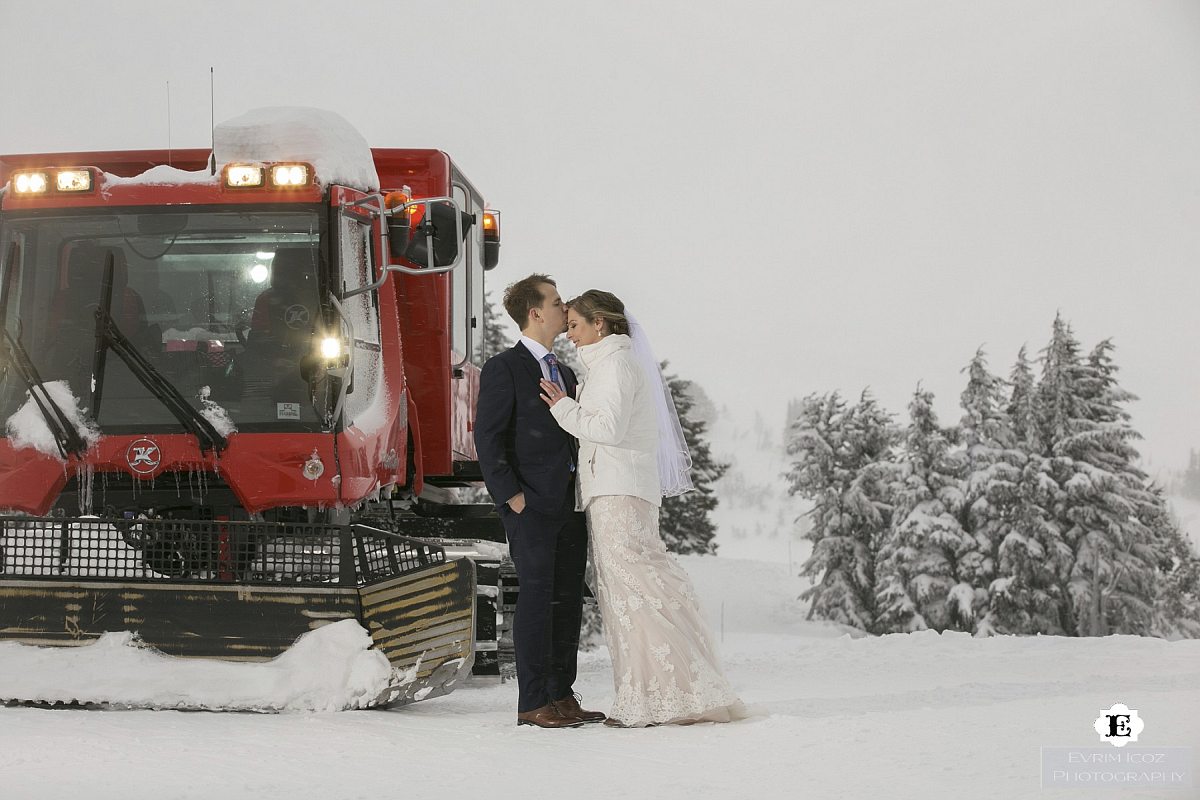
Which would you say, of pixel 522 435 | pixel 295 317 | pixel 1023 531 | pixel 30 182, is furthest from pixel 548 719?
pixel 1023 531

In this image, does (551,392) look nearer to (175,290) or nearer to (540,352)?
(540,352)

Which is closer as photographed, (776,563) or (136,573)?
(136,573)

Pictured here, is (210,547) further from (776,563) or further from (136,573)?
(776,563)

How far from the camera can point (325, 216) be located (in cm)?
801

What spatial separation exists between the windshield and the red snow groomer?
12 millimetres

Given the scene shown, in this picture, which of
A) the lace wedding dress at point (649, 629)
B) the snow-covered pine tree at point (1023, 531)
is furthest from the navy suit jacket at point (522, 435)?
the snow-covered pine tree at point (1023, 531)

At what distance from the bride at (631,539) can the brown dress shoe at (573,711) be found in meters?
0.15

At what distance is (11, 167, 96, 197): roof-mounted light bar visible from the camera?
795cm

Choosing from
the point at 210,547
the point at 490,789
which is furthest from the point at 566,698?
the point at 210,547

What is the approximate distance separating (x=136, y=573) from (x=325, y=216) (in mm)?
2271

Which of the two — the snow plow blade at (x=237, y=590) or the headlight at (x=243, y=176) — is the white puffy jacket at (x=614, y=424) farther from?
the headlight at (x=243, y=176)

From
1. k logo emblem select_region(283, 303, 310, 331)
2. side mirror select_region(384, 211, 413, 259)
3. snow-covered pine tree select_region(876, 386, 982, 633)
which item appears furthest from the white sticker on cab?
snow-covered pine tree select_region(876, 386, 982, 633)

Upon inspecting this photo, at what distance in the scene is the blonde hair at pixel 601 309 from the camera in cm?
675

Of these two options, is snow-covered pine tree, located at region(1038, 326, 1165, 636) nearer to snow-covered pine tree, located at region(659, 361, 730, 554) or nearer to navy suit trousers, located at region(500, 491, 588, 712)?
snow-covered pine tree, located at region(659, 361, 730, 554)
